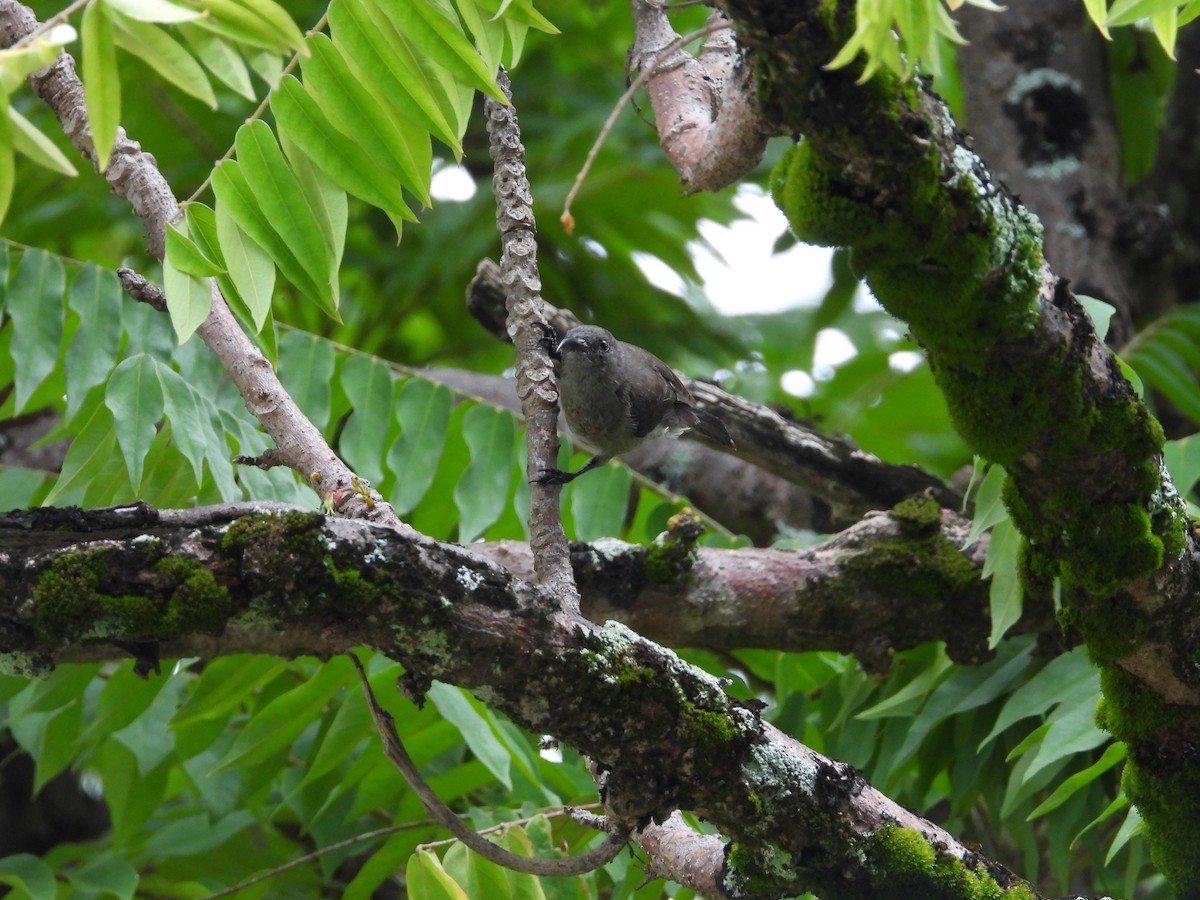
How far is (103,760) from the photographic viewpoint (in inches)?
144

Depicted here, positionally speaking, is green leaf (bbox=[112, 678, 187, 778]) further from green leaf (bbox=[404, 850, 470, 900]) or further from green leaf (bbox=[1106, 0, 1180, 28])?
green leaf (bbox=[1106, 0, 1180, 28])

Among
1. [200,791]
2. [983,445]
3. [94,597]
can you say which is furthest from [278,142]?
[200,791]

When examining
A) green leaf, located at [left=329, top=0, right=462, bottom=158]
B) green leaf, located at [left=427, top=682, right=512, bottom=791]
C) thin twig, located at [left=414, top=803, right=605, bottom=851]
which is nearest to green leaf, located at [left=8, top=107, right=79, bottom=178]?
green leaf, located at [left=329, top=0, right=462, bottom=158]

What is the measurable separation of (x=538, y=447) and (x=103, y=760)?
2043 mm

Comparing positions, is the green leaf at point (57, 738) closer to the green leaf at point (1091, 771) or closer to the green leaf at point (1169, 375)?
the green leaf at point (1091, 771)

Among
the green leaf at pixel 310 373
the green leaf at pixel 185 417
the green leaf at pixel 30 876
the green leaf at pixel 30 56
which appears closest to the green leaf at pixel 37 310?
the green leaf at pixel 310 373

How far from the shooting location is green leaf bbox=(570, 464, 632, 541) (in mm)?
4025

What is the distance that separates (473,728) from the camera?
9.87 feet

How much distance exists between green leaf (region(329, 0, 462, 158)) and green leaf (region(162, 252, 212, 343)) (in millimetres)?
488

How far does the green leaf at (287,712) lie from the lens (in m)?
3.28

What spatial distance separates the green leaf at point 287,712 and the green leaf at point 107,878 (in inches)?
19.8

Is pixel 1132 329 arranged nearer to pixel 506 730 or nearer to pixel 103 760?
pixel 506 730

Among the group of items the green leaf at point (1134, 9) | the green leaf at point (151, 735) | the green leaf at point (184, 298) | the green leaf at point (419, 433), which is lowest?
the green leaf at point (151, 735)

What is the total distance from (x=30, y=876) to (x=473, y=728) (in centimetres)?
141
